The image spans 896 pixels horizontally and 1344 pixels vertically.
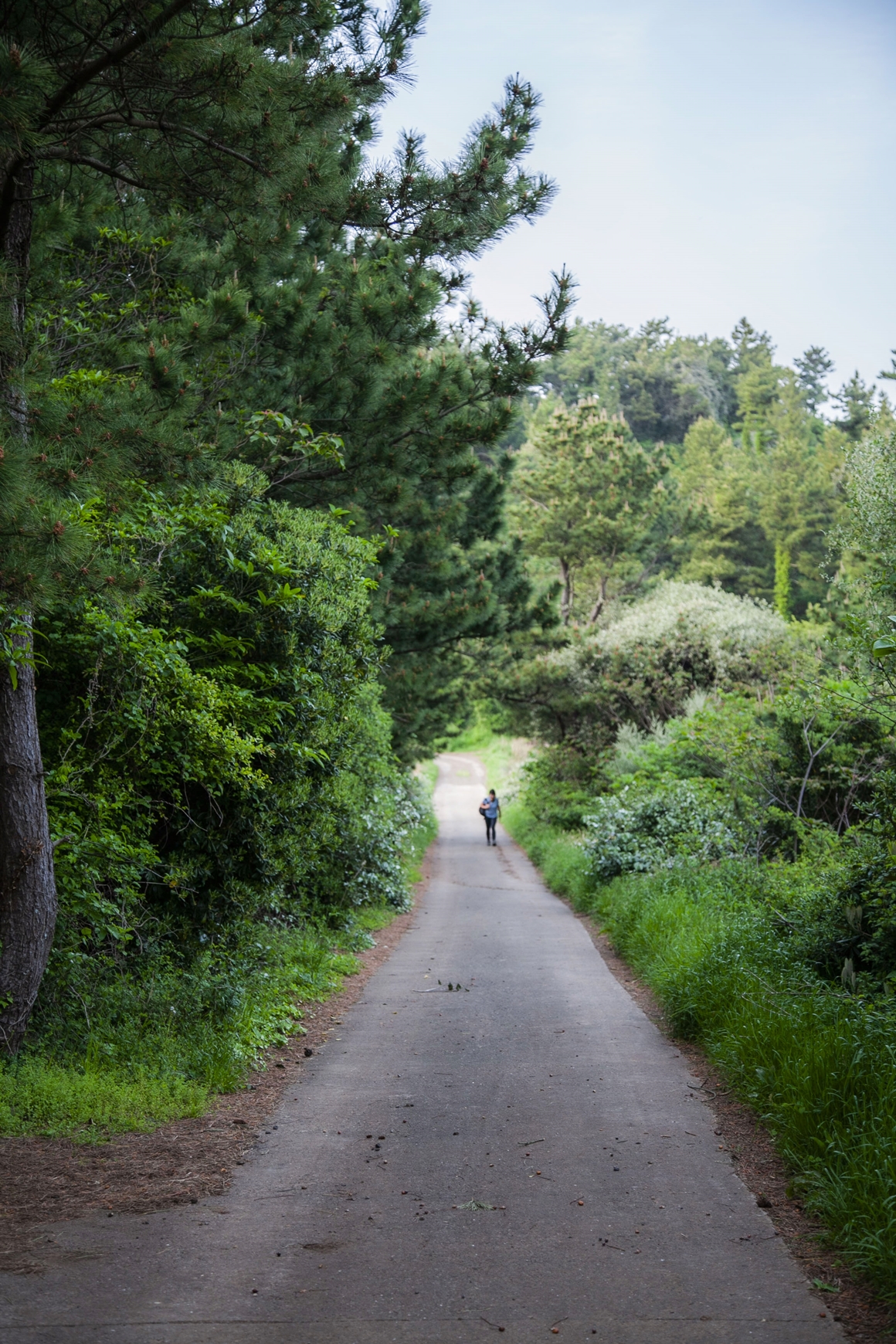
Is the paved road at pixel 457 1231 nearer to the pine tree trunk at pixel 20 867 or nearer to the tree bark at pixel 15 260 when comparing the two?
the pine tree trunk at pixel 20 867

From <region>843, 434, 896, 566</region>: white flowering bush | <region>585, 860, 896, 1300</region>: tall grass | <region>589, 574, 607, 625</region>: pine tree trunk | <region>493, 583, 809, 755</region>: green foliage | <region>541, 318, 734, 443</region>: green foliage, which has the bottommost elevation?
<region>585, 860, 896, 1300</region>: tall grass

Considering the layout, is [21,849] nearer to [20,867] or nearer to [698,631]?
[20,867]

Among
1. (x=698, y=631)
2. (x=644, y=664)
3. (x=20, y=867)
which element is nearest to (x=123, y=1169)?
(x=20, y=867)

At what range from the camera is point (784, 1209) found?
4.73 metres

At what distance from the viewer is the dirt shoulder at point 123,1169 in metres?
4.55

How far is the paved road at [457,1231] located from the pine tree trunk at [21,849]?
1711 millimetres

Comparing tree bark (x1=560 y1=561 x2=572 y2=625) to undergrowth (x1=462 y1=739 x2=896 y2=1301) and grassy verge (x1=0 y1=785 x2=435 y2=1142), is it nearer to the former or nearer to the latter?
undergrowth (x1=462 y1=739 x2=896 y2=1301)

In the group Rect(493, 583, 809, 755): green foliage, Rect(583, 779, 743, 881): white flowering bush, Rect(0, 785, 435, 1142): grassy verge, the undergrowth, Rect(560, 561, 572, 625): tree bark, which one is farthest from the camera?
Rect(560, 561, 572, 625): tree bark

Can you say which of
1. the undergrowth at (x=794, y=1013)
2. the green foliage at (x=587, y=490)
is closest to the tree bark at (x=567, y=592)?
the green foliage at (x=587, y=490)

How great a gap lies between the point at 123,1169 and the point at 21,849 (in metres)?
1.92

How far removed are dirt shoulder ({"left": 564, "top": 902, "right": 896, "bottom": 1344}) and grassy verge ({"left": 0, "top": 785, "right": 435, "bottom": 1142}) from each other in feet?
10.3

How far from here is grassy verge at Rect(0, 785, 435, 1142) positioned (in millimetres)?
5605

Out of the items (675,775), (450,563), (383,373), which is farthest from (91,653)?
(675,775)

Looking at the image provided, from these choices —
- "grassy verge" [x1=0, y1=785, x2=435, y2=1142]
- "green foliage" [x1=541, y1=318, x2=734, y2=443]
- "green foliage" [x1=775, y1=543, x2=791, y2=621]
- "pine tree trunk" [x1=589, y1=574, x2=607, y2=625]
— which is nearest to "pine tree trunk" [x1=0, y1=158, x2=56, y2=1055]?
"grassy verge" [x1=0, y1=785, x2=435, y2=1142]
